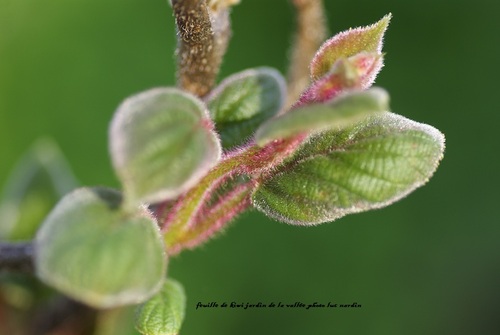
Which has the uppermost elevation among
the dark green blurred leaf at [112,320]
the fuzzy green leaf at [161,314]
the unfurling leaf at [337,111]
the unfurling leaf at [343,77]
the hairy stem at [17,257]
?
the unfurling leaf at [337,111]

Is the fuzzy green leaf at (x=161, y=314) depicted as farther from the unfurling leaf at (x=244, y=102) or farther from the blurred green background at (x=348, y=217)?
the blurred green background at (x=348, y=217)

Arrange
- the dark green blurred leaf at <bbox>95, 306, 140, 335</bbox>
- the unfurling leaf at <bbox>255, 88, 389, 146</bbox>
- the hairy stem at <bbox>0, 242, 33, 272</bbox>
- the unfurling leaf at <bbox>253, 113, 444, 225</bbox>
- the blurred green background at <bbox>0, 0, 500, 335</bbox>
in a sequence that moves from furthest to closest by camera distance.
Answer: the blurred green background at <bbox>0, 0, 500, 335</bbox> < the dark green blurred leaf at <bbox>95, 306, 140, 335</bbox> < the hairy stem at <bbox>0, 242, 33, 272</bbox> < the unfurling leaf at <bbox>253, 113, 444, 225</bbox> < the unfurling leaf at <bbox>255, 88, 389, 146</bbox>

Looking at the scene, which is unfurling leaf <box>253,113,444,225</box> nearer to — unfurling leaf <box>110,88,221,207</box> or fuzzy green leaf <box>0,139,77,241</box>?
unfurling leaf <box>110,88,221,207</box>

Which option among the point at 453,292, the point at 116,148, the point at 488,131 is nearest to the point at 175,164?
the point at 116,148

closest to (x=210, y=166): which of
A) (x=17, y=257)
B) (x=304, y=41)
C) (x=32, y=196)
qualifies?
(x=17, y=257)

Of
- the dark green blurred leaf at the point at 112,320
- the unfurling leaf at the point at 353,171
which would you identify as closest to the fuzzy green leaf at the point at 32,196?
the dark green blurred leaf at the point at 112,320

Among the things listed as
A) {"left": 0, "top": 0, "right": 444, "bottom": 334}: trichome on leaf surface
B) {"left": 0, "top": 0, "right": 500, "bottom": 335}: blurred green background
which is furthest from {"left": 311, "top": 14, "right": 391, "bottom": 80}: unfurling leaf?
{"left": 0, "top": 0, "right": 500, "bottom": 335}: blurred green background

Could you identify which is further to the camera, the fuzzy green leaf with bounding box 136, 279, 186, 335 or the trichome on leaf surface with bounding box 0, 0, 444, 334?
the fuzzy green leaf with bounding box 136, 279, 186, 335
